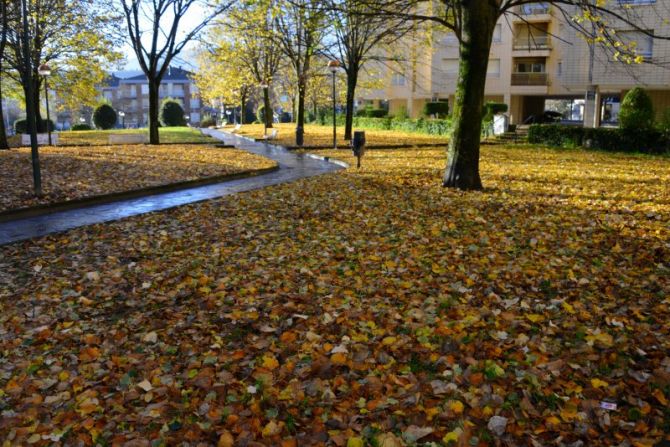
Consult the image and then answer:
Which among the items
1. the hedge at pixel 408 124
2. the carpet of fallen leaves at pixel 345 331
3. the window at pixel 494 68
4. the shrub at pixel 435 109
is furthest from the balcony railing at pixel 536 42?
the carpet of fallen leaves at pixel 345 331

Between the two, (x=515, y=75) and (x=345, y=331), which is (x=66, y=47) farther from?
(x=515, y=75)

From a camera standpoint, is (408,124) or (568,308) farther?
(408,124)

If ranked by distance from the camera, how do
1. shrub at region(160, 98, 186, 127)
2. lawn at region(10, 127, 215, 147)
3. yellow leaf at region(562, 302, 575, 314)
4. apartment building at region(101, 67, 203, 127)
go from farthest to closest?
apartment building at region(101, 67, 203, 127) → shrub at region(160, 98, 186, 127) → lawn at region(10, 127, 215, 147) → yellow leaf at region(562, 302, 575, 314)

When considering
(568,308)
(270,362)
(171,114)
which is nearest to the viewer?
(270,362)

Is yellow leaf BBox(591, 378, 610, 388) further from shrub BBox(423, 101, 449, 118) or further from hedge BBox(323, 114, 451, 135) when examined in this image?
shrub BBox(423, 101, 449, 118)

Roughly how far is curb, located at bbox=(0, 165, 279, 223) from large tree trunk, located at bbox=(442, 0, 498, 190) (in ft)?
17.7

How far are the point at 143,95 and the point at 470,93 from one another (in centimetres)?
10199

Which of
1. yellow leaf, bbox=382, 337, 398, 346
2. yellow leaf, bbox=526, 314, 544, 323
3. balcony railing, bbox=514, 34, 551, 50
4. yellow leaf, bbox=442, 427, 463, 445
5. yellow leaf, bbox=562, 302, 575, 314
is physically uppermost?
balcony railing, bbox=514, 34, 551, 50

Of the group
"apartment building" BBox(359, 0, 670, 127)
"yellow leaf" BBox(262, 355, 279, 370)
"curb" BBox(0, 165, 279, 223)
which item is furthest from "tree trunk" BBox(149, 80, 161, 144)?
"yellow leaf" BBox(262, 355, 279, 370)

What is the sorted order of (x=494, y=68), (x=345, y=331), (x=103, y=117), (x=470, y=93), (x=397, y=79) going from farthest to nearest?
(x=397, y=79) < (x=494, y=68) < (x=103, y=117) < (x=470, y=93) < (x=345, y=331)

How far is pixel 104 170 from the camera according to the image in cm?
1354

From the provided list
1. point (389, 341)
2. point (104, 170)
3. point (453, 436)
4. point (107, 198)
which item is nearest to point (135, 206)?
point (107, 198)

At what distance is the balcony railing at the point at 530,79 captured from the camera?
42125 millimetres

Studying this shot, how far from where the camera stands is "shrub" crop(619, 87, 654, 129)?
762 inches
